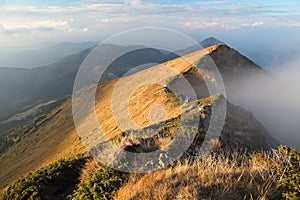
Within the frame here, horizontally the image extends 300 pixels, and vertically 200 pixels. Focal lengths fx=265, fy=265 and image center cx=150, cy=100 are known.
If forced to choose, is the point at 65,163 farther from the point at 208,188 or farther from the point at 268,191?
the point at 268,191

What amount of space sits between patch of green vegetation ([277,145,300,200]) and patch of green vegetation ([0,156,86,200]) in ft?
23.0

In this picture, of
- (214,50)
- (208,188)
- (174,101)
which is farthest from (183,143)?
(214,50)

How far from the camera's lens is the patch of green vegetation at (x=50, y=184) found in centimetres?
945

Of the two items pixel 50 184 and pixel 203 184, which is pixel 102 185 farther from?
pixel 50 184

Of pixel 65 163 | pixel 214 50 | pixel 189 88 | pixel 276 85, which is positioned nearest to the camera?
pixel 65 163

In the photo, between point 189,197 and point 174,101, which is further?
point 174,101

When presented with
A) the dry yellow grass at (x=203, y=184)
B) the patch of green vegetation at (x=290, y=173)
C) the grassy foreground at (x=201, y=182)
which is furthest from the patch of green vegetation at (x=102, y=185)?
the patch of green vegetation at (x=290, y=173)

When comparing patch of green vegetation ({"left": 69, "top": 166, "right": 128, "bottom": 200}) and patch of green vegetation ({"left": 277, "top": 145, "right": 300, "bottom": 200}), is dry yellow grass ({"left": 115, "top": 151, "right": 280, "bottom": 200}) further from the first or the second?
patch of green vegetation ({"left": 69, "top": 166, "right": 128, "bottom": 200})

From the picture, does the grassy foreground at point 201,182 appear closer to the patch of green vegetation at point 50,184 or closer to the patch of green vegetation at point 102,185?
the patch of green vegetation at point 102,185

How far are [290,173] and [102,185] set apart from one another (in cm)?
522

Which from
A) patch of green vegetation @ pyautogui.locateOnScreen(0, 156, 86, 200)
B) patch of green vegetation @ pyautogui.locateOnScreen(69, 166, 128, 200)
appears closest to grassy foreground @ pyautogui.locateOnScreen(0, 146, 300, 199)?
patch of green vegetation @ pyautogui.locateOnScreen(69, 166, 128, 200)

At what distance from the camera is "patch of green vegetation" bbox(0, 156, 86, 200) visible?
31.0 feet

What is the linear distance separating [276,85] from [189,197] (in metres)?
86.3

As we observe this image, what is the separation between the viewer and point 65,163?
11.3 m
